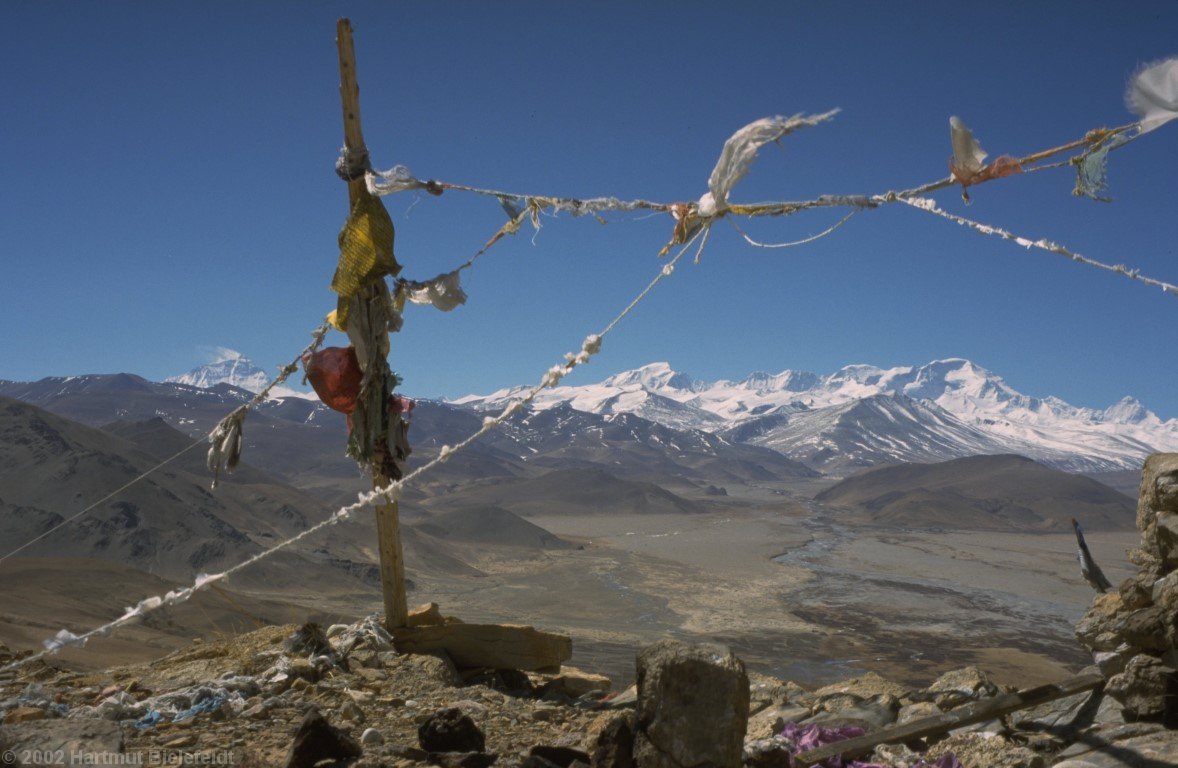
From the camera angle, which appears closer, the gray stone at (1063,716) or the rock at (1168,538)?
the rock at (1168,538)

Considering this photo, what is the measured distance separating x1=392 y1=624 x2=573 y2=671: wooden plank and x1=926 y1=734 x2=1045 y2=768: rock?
2.43m

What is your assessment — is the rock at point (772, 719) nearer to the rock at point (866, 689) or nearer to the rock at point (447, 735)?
the rock at point (866, 689)

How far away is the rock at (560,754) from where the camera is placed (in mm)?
3340

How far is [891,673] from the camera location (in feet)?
66.8

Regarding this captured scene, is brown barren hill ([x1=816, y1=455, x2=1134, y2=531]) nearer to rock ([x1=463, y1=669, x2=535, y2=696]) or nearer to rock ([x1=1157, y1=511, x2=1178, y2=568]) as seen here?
rock ([x1=1157, y1=511, x2=1178, y2=568])

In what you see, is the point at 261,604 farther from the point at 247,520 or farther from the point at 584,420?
the point at 584,420

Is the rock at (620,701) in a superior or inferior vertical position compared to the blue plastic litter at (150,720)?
inferior

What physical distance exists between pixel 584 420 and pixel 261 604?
14504 cm

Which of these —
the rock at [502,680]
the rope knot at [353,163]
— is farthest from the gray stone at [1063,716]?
the rope knot at [353,163]

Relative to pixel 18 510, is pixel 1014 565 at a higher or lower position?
lower

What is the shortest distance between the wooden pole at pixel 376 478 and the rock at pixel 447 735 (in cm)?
137

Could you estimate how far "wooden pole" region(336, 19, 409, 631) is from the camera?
472cm

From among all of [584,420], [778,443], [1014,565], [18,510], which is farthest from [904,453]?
[18,510]

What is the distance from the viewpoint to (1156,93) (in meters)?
2.47
